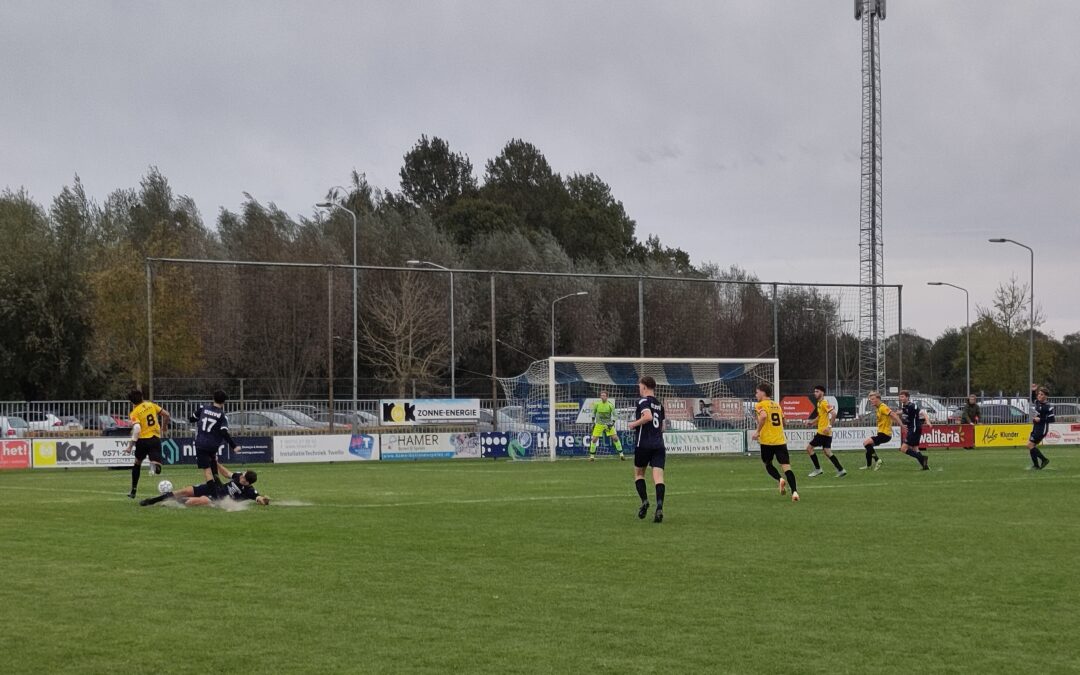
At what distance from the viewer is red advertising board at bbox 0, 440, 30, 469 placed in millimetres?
36781

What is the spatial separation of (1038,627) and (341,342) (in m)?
53.3

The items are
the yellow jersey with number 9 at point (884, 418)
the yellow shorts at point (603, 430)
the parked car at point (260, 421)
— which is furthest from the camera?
the parked car at point (260, 421)

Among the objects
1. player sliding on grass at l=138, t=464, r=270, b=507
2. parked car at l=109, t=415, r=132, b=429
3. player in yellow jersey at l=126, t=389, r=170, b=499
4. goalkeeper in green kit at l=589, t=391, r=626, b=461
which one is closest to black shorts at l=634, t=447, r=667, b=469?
player sliding on grass at l=138, t=464, r=270, b=507

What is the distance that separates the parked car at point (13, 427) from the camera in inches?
1503

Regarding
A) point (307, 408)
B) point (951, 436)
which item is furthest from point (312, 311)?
point (951, 436)

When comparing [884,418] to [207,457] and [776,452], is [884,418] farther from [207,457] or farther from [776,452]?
[207,457]

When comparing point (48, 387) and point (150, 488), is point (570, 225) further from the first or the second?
point (150, 488)

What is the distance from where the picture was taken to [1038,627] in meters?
9.19

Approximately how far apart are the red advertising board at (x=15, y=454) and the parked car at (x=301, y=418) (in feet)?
26.6

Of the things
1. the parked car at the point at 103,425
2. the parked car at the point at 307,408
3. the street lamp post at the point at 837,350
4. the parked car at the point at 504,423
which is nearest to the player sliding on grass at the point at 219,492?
the parked car at the point at 103,425

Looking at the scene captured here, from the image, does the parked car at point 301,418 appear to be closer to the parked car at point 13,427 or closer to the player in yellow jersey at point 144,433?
the parked car at point 13,427

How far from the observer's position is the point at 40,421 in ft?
127

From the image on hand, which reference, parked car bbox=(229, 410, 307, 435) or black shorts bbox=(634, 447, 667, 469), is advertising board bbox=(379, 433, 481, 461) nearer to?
parked car bbox=(229, 410, 307, 435)

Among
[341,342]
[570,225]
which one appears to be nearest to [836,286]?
[341,342]
